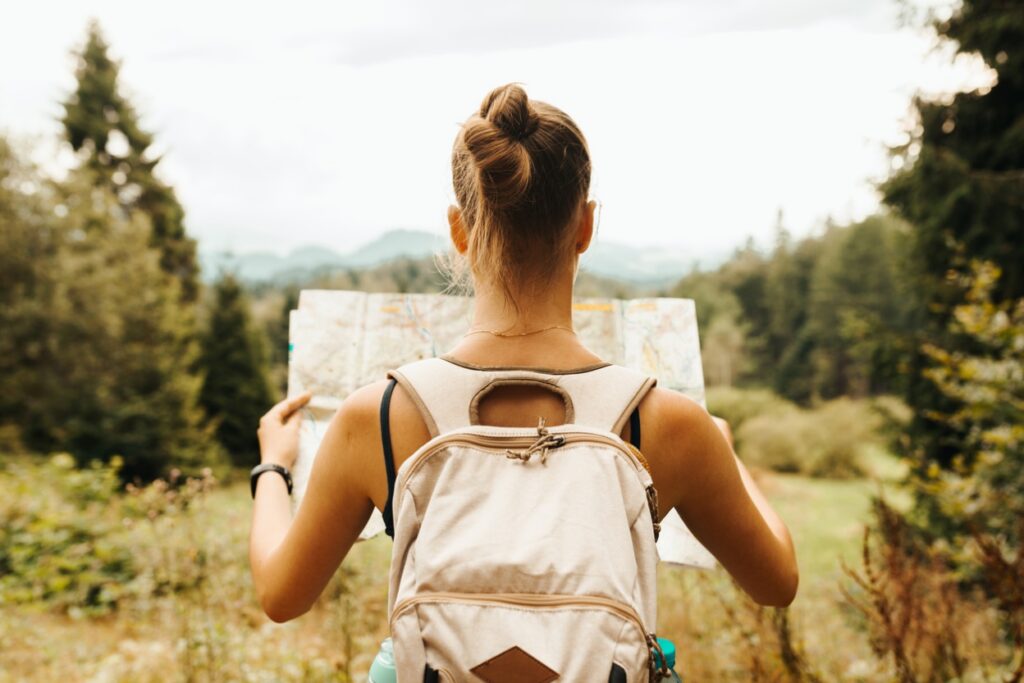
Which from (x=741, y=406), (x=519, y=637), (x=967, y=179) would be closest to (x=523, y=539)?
(x=519, y=637)

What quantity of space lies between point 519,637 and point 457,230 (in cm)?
63

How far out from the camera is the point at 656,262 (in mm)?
37156

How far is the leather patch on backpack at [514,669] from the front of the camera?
87 centimetres

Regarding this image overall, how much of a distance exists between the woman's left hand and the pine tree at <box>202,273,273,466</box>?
63.3 feet

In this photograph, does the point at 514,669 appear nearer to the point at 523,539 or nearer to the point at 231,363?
the point at 523,539

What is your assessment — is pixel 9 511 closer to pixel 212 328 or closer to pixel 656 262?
pixel 212 328

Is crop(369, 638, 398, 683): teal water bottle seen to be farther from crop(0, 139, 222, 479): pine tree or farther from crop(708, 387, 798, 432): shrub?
crop(708, 387, 798, 432): shrub

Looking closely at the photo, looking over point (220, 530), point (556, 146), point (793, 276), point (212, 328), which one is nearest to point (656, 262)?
point (793, 276)

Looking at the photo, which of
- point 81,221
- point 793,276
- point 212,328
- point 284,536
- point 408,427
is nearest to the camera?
point 408,427

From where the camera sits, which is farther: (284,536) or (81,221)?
(81,221)

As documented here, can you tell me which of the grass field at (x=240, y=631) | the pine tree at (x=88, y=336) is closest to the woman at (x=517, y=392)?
the grass field at (x=240, y=631)

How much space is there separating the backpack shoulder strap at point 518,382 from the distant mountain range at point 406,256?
308mm

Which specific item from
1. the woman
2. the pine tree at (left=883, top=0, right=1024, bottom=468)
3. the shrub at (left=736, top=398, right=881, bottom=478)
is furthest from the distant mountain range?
the shrub at (left=736, top=398, right=881, bottom=478)

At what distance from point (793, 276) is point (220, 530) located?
1413 inches
